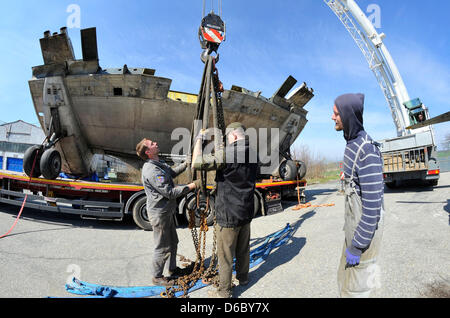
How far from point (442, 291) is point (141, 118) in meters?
8.09

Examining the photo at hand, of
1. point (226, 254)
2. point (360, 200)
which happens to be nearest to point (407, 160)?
point (360, 200)

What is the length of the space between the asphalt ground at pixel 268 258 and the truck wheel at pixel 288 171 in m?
2.37

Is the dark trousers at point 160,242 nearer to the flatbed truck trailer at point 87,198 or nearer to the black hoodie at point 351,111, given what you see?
the flatbed truck trailer at point 87,198

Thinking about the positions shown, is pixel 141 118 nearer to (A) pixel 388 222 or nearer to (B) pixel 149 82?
(B) pixel 149 82

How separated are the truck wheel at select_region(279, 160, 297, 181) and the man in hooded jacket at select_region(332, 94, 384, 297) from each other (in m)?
6.26

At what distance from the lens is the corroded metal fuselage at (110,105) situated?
663cm

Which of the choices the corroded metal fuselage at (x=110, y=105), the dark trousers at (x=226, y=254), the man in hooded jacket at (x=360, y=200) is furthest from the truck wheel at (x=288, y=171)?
the man in hooded jacket at (x=360, y=200)

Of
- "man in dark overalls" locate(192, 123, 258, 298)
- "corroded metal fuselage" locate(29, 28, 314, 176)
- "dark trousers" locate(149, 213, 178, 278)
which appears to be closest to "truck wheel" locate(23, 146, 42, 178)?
"corroded metal fuselage" locate(29, 28, 314, 176)

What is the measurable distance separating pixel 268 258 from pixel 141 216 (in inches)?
128

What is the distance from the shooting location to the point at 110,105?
7344 mm

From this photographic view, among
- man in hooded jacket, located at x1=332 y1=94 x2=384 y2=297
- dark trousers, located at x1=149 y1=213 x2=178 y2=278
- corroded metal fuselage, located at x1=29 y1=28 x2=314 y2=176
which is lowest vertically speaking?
dark trousers, located at x1=149 y1=213 x2=178 y2=278

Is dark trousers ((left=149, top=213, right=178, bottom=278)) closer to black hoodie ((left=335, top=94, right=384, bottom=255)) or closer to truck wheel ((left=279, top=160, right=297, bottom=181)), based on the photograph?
black hoodie ((left=335, top=94, right=384, bottom=255))

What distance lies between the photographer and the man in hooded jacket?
142 centimetres
